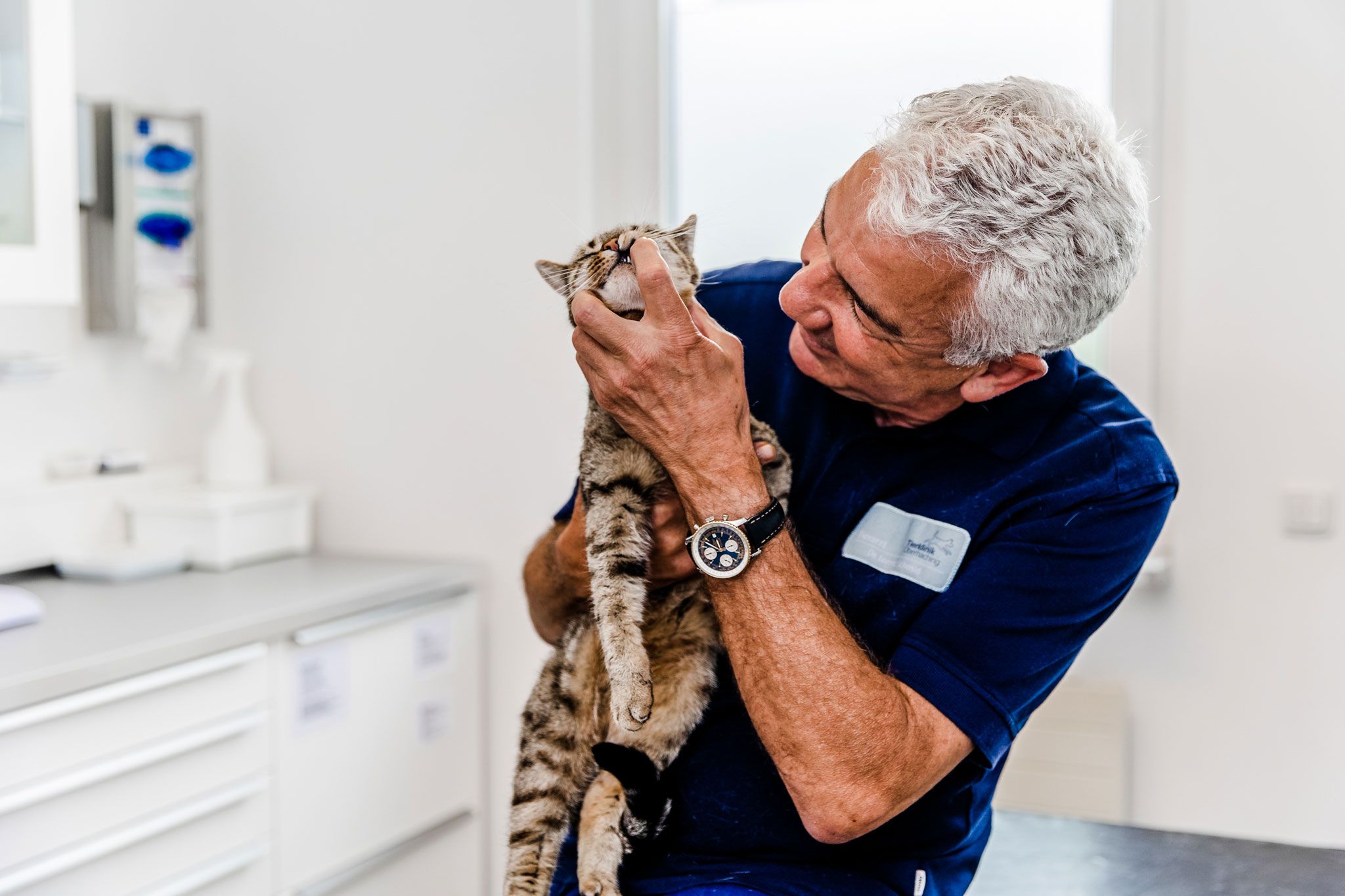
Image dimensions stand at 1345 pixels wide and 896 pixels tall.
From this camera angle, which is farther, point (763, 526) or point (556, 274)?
point (556, 274)

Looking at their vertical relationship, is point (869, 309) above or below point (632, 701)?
above

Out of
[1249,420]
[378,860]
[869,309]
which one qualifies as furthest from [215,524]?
[1249,420]

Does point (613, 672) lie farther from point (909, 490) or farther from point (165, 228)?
point (165, 228)

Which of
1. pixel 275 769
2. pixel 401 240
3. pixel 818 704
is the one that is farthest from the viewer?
pixel 401 240

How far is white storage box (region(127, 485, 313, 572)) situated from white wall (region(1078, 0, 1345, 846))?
1.79 meters

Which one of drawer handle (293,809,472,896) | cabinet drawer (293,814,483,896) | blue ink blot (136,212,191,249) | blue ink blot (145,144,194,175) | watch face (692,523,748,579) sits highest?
blue ink blot (145,144,194,175)

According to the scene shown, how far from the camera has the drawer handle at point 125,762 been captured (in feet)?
4.96

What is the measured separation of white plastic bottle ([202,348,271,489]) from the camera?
96.3 inches

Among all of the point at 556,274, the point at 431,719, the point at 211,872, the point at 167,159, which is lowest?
the point at 211,872

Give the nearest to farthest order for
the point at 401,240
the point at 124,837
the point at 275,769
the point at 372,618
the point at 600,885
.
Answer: the point at 600,885, the point at 124,837, the point at 275,769, the point at 372,618, the point at 401,240

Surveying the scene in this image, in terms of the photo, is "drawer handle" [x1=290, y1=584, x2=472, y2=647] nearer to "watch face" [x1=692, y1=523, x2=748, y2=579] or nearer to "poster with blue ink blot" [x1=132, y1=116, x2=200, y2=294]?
"poster with blue ink blot" [x1=132, y1=116, x2=200, y2=294]

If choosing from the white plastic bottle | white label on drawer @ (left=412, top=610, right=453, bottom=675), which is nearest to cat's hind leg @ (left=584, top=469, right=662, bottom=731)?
white label on drawer @ (left=412, top=610, right=453, bottom=675)

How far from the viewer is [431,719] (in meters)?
2.31

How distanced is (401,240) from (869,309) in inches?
63.3
